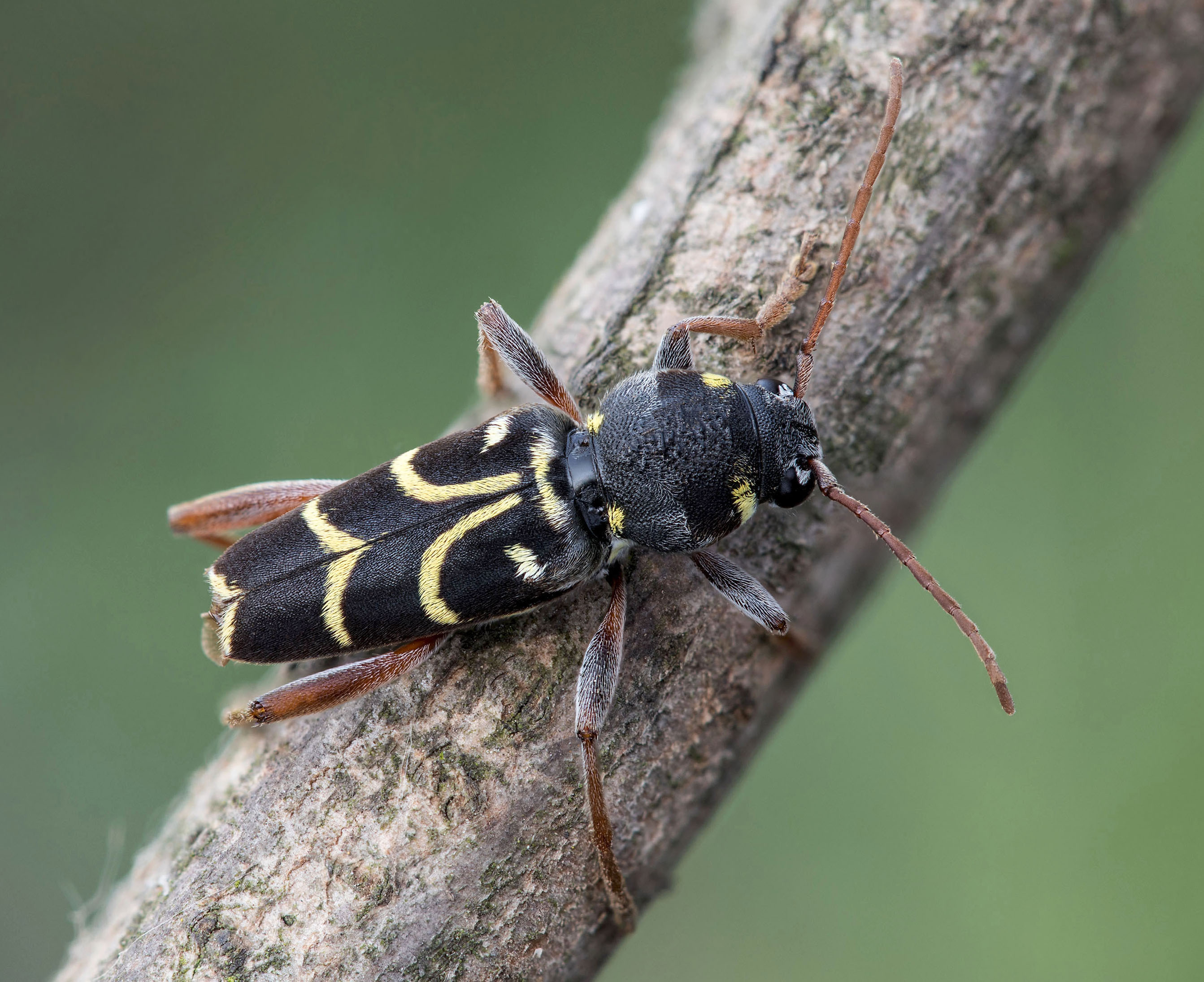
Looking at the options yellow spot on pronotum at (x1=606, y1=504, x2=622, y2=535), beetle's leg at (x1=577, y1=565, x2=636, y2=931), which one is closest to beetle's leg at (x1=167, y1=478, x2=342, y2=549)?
yellow spot on pronotum at (x1=606, y1=504, x2=622, y2=535)

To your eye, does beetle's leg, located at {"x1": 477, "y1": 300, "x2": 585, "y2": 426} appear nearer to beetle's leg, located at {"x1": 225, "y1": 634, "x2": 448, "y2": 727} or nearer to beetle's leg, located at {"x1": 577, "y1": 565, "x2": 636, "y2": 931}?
beetle's leg, located at {"x1": 577, "y1": 565, "x2": 636, "y2": 931}

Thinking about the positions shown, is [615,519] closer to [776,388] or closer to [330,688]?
[776,388]

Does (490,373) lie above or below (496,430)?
above

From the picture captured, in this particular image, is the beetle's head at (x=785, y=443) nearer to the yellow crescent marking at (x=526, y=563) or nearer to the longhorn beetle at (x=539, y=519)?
the longhorn beetle at (x=539, y=519)

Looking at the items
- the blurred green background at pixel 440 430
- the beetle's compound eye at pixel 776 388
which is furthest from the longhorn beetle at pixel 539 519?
the blurred green background at pixel 440 430

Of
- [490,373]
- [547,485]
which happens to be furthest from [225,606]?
[490,373]

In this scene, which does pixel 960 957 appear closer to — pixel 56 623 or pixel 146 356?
pixel 56 623

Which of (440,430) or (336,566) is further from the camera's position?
(440,430)

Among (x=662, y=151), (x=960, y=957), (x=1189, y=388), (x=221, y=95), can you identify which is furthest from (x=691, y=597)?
(x=221, y=95)
